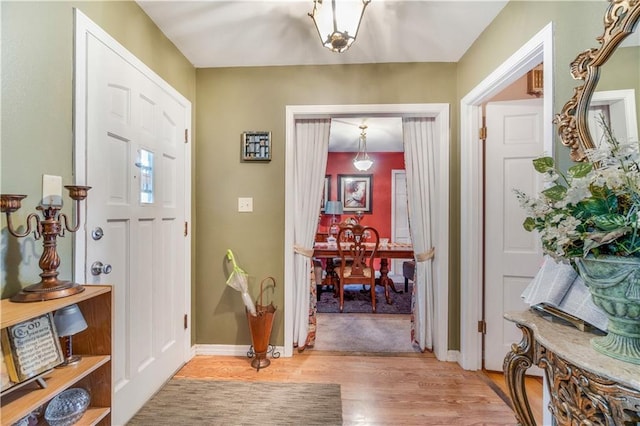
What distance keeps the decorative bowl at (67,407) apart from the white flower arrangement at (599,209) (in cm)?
174

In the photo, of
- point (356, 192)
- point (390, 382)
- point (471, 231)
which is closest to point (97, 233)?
point (390, 382)

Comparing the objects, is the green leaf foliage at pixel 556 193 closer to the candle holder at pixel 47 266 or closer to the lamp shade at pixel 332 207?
the candle holder at pixel 47 266

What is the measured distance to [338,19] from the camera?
1358 mm

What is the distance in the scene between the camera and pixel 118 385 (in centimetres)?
144

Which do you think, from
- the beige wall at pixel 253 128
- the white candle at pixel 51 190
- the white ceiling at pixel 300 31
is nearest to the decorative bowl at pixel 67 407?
the white candle at pixel 51 190

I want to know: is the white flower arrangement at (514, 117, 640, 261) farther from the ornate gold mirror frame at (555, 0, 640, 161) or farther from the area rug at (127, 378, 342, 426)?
the area rug at (127, 378, 342, 426)

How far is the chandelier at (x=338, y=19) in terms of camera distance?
4.39 ft

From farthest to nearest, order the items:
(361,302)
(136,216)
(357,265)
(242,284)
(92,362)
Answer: (361,302) < (357,265) < (242,284) < (136,216) < (92,362)

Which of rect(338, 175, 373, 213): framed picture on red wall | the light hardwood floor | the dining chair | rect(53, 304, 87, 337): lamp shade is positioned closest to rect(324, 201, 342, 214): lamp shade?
rect(338, 175, 373, 213): framed picture on red wall

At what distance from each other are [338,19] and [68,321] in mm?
1745

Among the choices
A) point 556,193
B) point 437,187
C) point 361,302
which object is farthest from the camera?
point 361,302

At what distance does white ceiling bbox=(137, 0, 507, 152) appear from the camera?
160cm

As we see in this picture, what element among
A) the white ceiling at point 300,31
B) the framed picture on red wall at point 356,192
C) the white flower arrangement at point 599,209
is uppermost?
the white ceiling at point 300,31

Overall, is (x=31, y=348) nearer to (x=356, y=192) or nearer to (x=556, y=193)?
(x=556, y=193)
